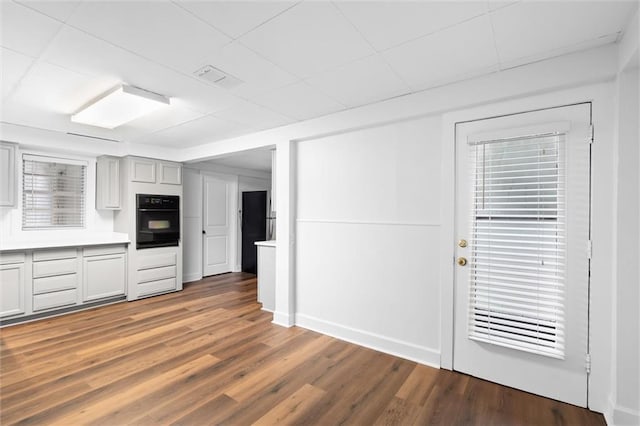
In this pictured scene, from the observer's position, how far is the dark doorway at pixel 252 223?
7000mm

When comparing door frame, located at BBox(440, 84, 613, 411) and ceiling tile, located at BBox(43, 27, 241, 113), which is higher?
ceiling tile, located at BBox(43, 27, 241, 113)

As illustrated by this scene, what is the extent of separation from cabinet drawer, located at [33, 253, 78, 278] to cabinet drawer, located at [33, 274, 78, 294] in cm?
5

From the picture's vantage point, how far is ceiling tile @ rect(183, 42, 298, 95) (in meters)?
2.15

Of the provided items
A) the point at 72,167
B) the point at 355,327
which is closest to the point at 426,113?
the point at 355,327

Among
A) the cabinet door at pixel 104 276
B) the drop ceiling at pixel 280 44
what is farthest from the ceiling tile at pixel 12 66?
the cabinet door at pixel 104 276

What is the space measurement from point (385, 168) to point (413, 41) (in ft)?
4.24

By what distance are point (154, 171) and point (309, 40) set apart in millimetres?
4074

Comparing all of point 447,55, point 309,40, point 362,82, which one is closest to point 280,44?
point 309,40

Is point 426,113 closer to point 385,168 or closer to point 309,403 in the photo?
point 385,168

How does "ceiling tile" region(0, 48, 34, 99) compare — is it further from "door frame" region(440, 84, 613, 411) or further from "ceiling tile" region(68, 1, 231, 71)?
"door frame" region(440, 84, 613, 411)

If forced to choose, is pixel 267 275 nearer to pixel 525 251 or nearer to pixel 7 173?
pixel 525 251

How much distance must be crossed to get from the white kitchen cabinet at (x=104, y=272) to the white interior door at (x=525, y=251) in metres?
4.61

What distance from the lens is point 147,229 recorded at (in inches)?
196

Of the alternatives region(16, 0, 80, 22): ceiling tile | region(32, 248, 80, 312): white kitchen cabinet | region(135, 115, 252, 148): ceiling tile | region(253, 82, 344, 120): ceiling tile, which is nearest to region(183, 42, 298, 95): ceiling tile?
region(253, 82, 344, 120): ceiling tile
